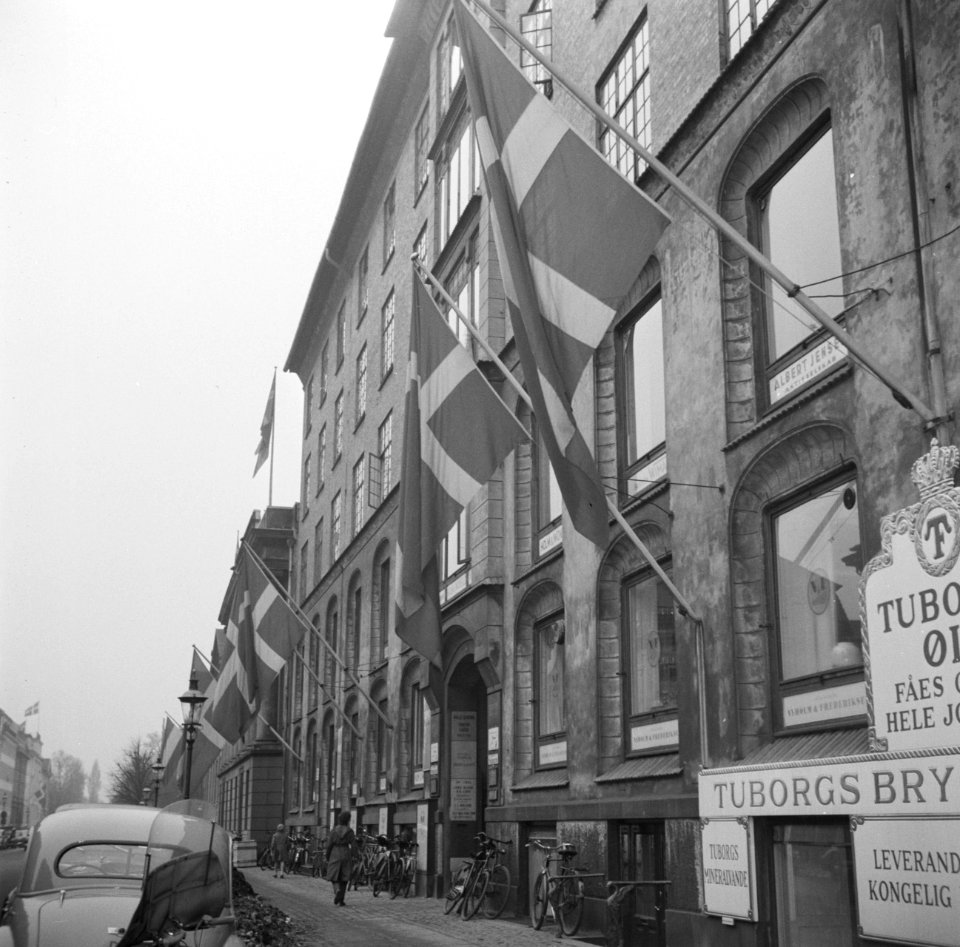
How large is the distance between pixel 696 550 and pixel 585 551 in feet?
12.2

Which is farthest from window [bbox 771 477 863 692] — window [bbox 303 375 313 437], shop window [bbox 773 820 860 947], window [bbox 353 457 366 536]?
window [bbox 303 375 313 437]

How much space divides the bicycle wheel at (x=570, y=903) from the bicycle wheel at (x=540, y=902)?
0.57 meters

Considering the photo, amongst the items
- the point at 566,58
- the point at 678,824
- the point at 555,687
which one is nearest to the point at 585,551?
the point at 555,687

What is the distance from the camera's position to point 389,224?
120 ft

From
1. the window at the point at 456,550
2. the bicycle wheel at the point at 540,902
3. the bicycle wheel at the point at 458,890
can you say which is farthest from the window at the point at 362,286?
the bicycle wheel at the point at 540,902

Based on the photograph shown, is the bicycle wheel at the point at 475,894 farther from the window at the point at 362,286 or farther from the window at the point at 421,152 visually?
the window at the point at 362,286

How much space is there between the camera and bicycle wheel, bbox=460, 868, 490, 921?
1903 centimetres

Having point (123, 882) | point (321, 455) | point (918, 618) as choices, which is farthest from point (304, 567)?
point (918, 618)

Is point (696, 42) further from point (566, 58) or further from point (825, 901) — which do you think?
point (825, 901)

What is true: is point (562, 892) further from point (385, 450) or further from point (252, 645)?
point (385, 450)

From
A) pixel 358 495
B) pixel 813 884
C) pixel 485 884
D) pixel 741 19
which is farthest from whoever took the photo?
pixel 358 495

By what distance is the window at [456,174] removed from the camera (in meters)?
25.6

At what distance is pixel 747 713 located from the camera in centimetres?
1273

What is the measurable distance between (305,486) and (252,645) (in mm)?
24170
